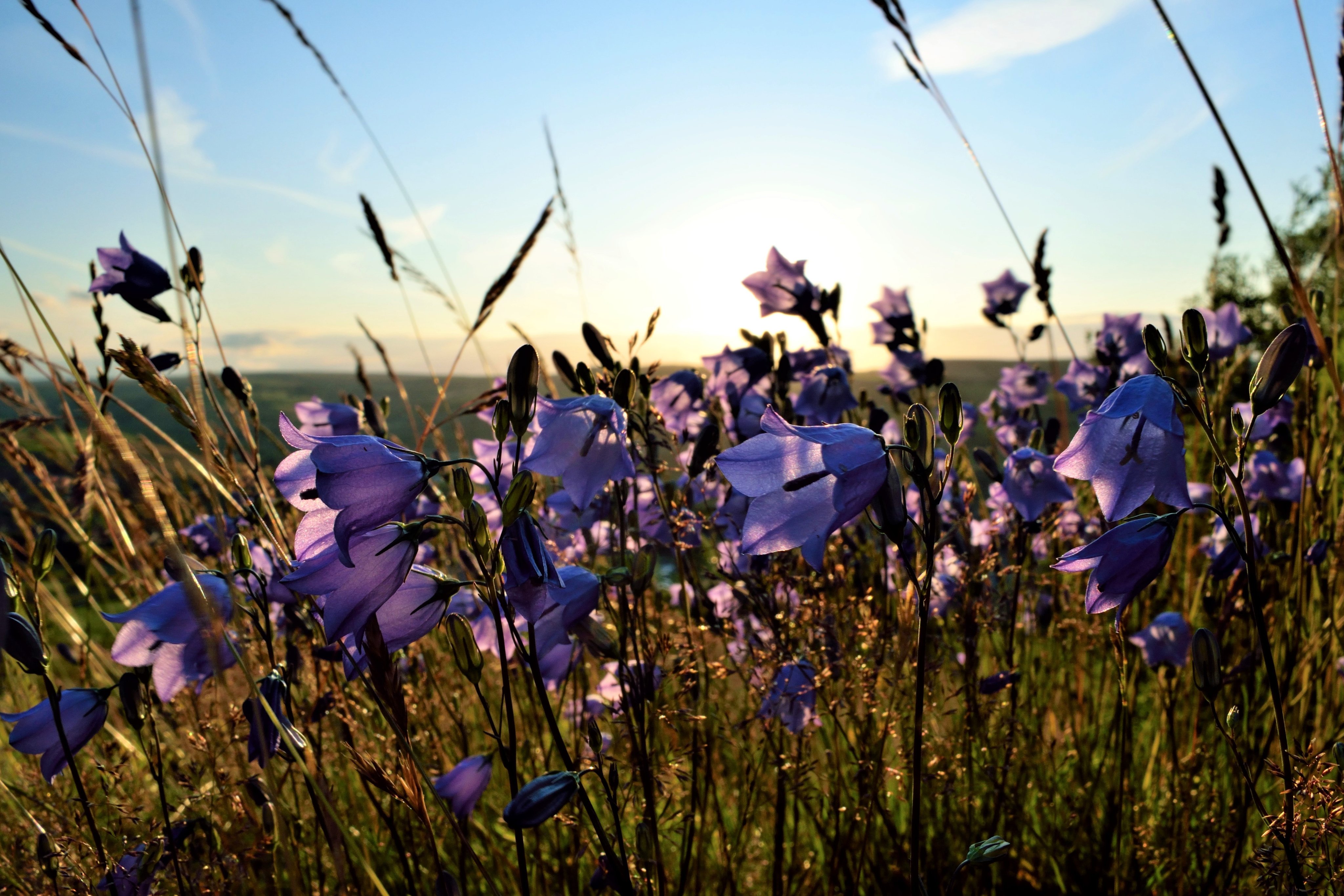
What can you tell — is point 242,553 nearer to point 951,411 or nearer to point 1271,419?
point 951,411

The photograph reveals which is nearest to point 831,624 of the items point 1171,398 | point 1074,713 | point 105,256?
point 1171,398

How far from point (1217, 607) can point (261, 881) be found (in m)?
2.04

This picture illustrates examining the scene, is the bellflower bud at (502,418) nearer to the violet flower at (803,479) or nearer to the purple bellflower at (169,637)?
the violet flower at (803,479)

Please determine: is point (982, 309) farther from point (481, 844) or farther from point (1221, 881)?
point (481, 844)

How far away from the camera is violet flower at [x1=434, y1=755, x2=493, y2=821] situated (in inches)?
50.6

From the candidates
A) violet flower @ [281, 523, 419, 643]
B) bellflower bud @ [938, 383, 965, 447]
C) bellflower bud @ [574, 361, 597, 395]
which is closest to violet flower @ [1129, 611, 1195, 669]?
bellflower bud @ [938, 383, 965, 447]

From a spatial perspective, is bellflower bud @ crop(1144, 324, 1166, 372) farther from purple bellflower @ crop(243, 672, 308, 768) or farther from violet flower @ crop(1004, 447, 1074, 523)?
purple bellflower @ crop(243, 672, 308, 768)

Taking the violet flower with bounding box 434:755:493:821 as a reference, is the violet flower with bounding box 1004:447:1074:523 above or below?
above

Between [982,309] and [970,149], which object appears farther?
[982,309]

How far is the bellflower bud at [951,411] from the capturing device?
37.0 inches

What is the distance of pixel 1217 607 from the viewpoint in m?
1.85

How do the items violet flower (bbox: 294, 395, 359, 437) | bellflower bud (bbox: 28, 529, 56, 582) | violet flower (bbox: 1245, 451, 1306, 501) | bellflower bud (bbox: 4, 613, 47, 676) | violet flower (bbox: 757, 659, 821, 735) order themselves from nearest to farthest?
bellflower bud (bbox: 4, 613, 47, 676) < bellflower bud (bbox: 28, 529, 56, 582) < violet flower (bbox: 757, 659, 821, 735) < violet flower (bbox: 294, 395, 359, 437) < violet flower (bbox: 1245, 451, 1306, 501)

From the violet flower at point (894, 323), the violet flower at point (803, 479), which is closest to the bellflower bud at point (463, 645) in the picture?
the violet flower at point (803, 479)

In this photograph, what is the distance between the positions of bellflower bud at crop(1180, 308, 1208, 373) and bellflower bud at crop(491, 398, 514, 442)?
31.6 inches
